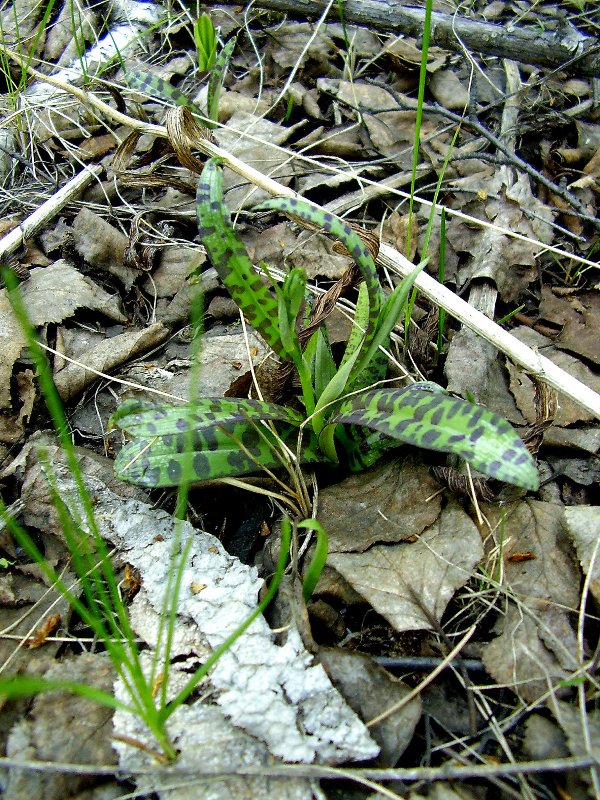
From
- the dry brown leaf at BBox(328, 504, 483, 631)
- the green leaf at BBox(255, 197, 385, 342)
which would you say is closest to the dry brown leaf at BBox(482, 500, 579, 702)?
the dry brown leaf at BBox(328, 504, 483, 631)

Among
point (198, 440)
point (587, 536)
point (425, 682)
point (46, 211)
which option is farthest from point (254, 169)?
point (425, 682)

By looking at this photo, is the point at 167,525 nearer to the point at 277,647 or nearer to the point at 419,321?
the point at 277,647

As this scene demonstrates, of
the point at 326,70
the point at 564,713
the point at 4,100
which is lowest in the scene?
the point at 564,713

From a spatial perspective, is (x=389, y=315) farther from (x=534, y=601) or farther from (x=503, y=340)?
(x=534, y=601)

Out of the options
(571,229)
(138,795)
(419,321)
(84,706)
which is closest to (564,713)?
(138,795)

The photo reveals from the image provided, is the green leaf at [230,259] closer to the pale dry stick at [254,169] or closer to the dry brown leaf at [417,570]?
the pale dry stick at [254,169]

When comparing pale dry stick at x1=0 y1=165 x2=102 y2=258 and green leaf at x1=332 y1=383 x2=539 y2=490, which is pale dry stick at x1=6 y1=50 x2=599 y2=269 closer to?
pale dry stick at x1=0 y1=165 x2=102 y2=258

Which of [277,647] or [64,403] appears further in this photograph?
[64,403]

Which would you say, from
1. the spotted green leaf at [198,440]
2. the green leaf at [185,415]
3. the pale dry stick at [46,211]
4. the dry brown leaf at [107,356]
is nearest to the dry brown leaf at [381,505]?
the spotted green leaf at [198,440]
